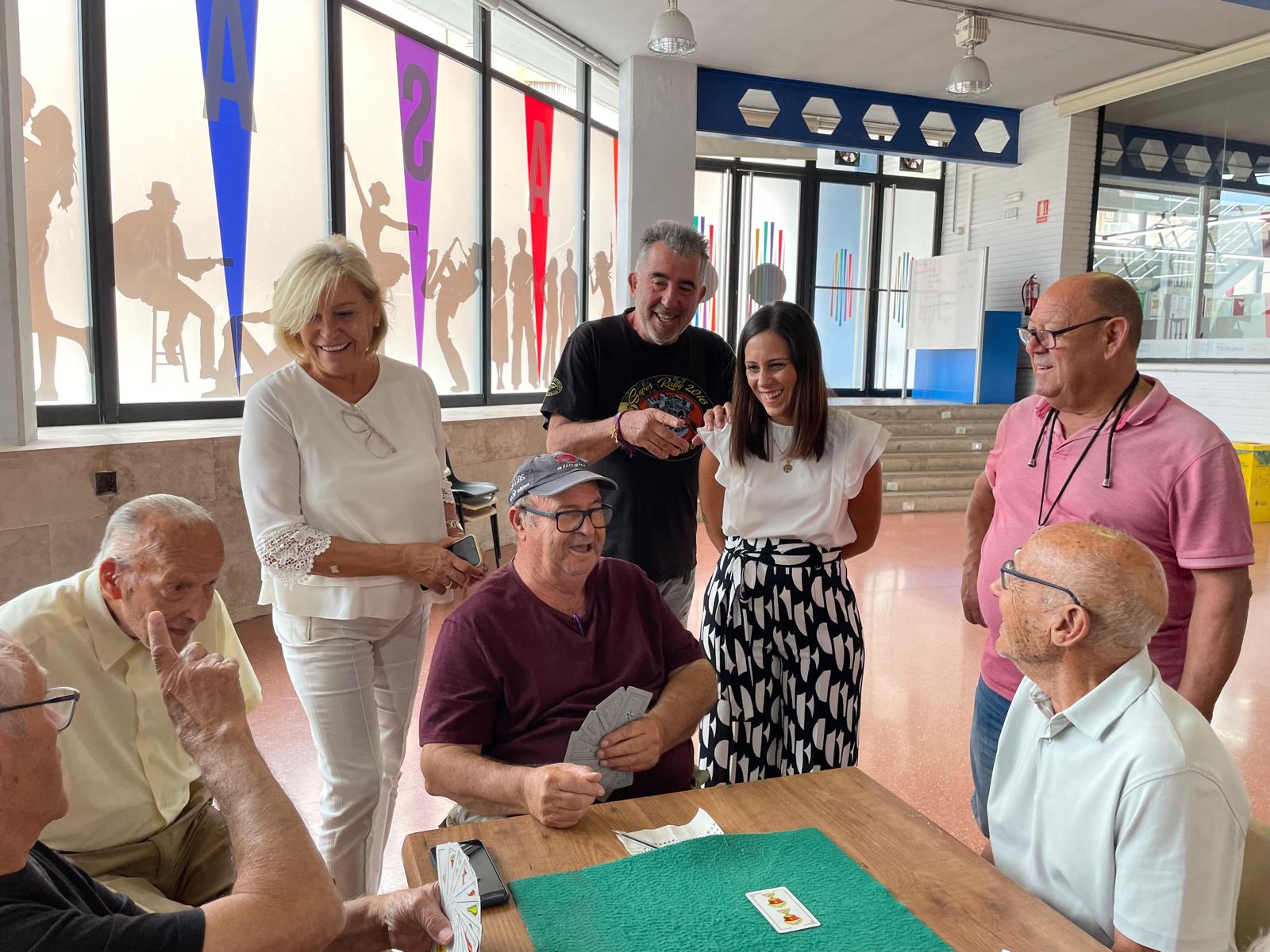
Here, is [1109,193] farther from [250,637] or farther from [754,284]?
[250,637]

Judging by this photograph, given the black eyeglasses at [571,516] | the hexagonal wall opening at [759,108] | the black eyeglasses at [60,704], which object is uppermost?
the hexagonal wall opening at [759,108]

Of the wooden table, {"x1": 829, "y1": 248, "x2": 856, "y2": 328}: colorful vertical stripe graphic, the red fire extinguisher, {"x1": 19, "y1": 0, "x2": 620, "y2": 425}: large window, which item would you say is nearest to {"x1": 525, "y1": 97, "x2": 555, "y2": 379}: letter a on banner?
{"x1": 19, "y1": 0, "x2": 620, "y2": 425}: large window

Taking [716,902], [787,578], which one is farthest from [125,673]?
[787,578]

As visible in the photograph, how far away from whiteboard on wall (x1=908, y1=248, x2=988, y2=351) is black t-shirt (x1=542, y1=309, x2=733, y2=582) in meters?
9.03

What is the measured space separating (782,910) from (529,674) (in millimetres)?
710

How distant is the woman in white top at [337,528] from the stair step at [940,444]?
8792 mm

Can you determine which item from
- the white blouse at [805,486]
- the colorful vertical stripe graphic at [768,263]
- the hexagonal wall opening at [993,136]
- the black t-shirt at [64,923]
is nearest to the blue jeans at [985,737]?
the white blouse at [805,486]

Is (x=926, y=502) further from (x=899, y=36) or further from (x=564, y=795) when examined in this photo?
(x=564, y=795)

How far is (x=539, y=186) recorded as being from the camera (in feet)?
27.5

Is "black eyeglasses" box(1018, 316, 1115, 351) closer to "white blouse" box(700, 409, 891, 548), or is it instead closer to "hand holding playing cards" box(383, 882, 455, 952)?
"white blouse" box(700, 409, 891, 548)

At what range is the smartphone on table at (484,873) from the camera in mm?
1275

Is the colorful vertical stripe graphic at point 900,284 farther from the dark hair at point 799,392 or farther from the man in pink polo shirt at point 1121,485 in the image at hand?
the man in pink polo shirt at point 1121,485

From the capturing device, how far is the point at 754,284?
12141 mm

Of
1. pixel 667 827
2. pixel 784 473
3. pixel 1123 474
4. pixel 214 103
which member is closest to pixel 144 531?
pixel 667 827
